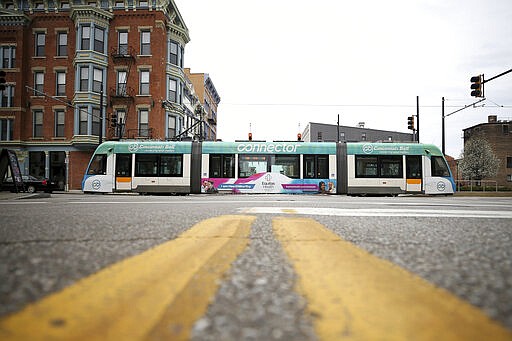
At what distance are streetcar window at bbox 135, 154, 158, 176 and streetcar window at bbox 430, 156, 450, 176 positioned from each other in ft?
50.1

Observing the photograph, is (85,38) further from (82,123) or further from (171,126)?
(171,126)

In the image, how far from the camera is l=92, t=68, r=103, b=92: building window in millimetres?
27261

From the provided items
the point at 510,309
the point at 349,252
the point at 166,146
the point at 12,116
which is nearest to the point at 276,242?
the point at 349,252

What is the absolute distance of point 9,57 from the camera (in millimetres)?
28031

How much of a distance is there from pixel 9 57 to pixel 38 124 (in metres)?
6.55

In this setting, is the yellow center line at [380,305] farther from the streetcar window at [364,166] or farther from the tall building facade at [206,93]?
the tall building facade at [206,93]

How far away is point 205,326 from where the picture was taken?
940mm

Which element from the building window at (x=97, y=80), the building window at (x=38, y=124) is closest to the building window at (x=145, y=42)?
the building window at (x=97, y=80)

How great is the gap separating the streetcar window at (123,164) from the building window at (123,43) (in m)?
15.2

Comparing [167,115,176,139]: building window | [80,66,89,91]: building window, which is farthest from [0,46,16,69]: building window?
[167,115,176,139]: building window

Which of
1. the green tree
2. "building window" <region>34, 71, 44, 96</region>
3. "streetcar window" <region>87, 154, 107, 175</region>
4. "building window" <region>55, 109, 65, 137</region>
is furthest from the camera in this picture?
the green tree

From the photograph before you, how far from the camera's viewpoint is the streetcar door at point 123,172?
1742cm

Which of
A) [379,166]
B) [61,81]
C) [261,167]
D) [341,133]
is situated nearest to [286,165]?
[261,167]

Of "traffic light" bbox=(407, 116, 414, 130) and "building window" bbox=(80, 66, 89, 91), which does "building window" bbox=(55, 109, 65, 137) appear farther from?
"traffic light" bbox=(407, 116, 414, 130)
